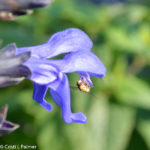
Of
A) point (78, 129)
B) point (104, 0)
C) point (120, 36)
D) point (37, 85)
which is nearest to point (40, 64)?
point (37, 85)

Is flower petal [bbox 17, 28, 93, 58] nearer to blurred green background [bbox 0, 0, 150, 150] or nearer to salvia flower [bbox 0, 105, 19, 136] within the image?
salvia flower [bbox 0, 105, 19, 136]

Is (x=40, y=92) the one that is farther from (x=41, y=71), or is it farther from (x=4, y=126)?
(x=4, y=126)

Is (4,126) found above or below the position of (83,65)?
below

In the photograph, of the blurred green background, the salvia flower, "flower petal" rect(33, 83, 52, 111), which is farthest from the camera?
the blurred green background

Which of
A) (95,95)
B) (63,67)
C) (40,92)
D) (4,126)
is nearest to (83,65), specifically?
(63,67)

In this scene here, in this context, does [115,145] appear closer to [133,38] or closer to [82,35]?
[133,38]

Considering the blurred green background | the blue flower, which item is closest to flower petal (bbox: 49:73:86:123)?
the blue flower

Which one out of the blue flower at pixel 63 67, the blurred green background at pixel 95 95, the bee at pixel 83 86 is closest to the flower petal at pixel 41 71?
the blue flower at pixel 63 67

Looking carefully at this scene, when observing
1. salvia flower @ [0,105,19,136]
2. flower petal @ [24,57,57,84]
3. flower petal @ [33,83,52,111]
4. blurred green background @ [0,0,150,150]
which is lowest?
blurred green background @ [0,0,150,150]
